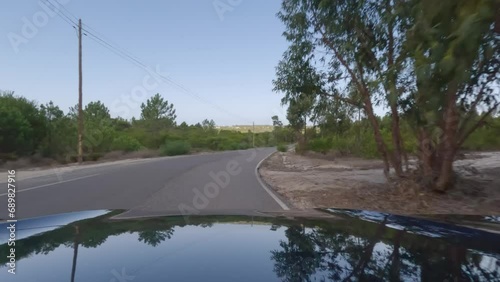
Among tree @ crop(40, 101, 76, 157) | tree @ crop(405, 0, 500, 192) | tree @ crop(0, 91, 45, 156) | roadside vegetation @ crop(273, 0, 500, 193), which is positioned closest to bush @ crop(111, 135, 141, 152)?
tree @ crop(40, 101, 76, 157)

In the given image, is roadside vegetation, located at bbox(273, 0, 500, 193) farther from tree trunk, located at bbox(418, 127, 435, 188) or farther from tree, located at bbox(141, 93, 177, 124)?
tree, located at bbox(141, 93, 177, 124)

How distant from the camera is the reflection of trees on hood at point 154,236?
368 cm

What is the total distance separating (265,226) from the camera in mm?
4508

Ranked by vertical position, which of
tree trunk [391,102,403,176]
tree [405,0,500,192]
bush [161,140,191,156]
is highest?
tree [405,0,500,192]

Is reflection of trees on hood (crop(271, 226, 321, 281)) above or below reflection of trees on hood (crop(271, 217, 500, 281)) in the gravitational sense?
below

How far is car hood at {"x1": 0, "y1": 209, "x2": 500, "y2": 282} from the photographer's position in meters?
2.72

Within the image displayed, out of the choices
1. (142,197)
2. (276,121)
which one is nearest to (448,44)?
(142,197)

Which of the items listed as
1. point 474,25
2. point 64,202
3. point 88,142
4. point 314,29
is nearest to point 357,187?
point 314,29

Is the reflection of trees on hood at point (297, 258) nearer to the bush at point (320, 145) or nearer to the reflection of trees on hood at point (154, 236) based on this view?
the reflection of trees on hood at point (154, 236)

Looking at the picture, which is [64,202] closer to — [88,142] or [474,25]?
[474,25]

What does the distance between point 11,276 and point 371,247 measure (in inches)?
101

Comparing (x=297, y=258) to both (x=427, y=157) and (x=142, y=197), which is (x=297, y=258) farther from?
(x=142, y=197)

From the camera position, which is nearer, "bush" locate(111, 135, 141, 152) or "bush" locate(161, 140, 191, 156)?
"bush" locate(111, 135, 141, 152)

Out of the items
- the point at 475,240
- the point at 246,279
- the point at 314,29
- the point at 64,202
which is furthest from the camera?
the point at 314,29
